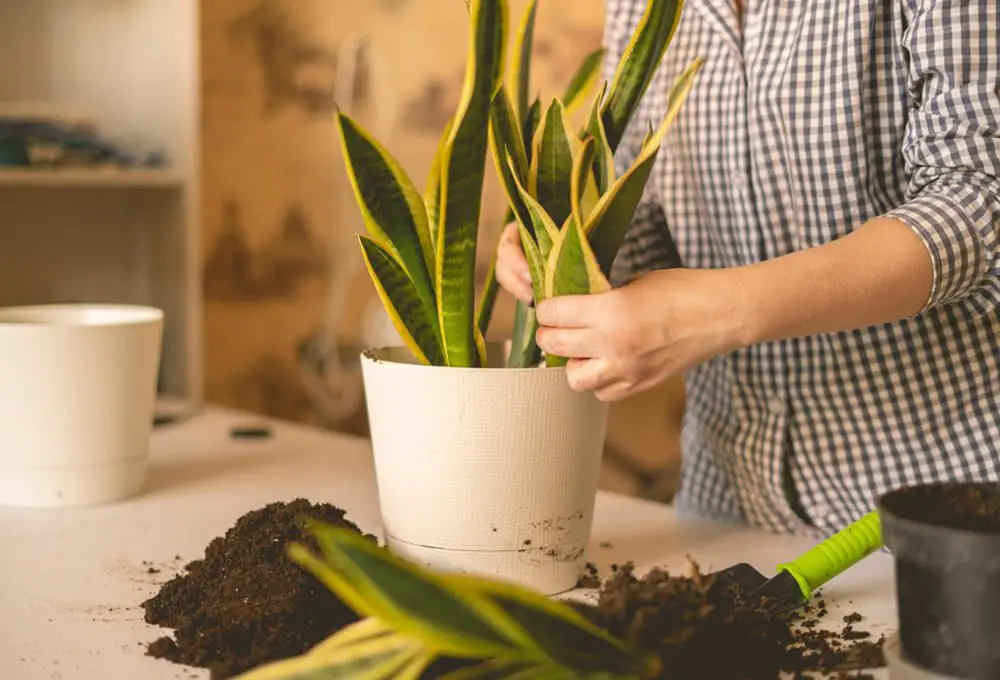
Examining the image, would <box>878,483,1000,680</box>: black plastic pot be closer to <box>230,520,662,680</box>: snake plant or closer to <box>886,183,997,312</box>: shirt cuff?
<box>230,520,662,680</box>: snake plant

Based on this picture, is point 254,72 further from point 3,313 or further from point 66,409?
point 66,409

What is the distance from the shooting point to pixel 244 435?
1448 mm

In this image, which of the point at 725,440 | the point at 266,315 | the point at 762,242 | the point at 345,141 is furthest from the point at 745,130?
the point at 266,315

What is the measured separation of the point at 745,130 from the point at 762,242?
110mm

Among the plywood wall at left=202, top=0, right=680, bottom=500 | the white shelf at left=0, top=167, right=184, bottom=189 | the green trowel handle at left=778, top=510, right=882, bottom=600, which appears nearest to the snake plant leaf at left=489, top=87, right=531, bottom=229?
the green trowel handle at left=778, top=510, right=882, bottom=600

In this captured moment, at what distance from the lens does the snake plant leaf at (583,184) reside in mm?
708

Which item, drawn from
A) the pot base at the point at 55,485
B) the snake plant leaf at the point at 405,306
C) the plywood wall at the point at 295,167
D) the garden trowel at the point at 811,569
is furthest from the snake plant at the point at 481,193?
the plywood wall at the point at 295,167

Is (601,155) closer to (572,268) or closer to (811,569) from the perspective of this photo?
(572,268)

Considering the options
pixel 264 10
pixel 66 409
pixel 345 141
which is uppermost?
pixel 264 10

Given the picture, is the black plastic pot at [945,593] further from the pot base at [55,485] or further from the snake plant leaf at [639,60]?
the pot base at [55,485]

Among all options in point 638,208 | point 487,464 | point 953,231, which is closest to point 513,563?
point 487,464

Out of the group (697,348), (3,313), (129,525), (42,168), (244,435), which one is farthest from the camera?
(42,168)

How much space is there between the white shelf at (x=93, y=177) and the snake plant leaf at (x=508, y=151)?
1038 mm

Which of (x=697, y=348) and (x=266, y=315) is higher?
(x=697, y=348)
